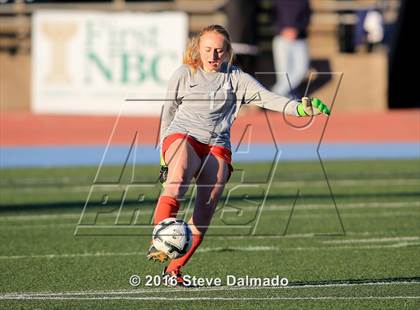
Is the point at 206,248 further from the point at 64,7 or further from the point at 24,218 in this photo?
the point at 64,7

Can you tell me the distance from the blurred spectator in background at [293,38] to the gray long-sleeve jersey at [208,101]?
14033 millimetres

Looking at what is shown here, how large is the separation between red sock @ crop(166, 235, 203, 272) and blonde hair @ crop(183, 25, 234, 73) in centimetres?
105

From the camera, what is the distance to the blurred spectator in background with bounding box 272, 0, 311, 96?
71.7ft

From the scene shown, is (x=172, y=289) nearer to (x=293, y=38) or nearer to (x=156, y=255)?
(x=156, y=255)

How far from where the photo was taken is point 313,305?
7016 millimetres

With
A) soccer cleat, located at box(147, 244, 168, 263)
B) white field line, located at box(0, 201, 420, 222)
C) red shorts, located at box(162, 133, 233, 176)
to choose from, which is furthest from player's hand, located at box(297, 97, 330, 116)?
white field line, located at box(0, 201, 420, 222)

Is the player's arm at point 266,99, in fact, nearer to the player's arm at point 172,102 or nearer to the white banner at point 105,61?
the player's arm at point 172,102

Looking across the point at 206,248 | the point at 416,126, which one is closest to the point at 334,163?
the point at 416,126

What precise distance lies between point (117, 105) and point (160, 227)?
45.4ft

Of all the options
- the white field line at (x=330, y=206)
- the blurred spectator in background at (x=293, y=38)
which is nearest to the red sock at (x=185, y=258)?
the white field line at (x=330, y=206)

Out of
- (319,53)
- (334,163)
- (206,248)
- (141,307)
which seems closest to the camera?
(141,307)

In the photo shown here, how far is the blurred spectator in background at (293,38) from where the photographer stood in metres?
21.8

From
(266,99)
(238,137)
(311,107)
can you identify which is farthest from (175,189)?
(238,137)

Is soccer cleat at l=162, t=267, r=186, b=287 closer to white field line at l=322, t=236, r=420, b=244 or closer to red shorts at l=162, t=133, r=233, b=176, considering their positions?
red shorts at l=162, t=133, r=233, b=176
